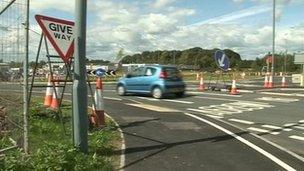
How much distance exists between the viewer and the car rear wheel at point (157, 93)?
81.8 feet

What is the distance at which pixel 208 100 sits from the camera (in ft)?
77.9

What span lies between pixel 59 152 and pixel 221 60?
2182cm

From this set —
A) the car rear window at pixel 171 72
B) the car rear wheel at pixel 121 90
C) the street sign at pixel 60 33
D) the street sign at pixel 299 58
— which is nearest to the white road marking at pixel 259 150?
the street sign at pixel 60 33

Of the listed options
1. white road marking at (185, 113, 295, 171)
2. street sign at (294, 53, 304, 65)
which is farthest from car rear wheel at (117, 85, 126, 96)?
street sign at (294, 53, 304, 65)

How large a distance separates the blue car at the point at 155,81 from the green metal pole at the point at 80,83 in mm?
15608

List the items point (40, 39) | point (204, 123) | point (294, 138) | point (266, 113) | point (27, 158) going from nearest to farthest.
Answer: point (27, 158) → point (40, 39) → point (294, 138) → point (204, 123) → point (266, 113)

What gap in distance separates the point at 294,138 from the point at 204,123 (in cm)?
256

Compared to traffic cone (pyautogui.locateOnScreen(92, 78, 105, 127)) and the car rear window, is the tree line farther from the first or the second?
traffic cone (pyautogui.locateOnScreen(92, 78, 105, 127))

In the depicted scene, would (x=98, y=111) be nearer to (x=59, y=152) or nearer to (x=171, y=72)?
(x=59, y=152)

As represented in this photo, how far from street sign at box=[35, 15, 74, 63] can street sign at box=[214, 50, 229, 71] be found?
19.6 m

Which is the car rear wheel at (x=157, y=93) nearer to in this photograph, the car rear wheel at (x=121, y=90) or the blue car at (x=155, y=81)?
the blue car at (x=155, y=81)

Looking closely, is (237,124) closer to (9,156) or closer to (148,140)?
(148,140)

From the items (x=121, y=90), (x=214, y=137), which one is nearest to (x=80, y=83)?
(x=214, y=137)

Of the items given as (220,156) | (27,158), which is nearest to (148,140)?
(220,156)
